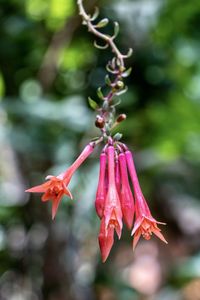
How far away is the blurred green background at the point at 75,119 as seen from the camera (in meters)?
2.96

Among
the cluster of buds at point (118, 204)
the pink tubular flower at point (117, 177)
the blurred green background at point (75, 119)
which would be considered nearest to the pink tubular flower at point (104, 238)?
the cluster of buds at point (118, 204)

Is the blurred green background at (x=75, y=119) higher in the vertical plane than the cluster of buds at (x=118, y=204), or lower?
higher

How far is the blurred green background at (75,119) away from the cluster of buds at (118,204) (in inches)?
49.3

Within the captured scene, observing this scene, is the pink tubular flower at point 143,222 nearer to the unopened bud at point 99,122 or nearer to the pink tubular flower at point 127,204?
the pink tubular flower at point 127,204

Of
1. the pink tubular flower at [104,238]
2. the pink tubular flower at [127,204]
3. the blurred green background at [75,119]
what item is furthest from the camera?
the blurred green background at [75,119]

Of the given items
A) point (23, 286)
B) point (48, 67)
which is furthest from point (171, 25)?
point (23, 286)

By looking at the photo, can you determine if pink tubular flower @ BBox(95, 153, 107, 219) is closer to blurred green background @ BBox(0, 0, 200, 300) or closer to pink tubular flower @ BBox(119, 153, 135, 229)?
pink tubular flower @ BBox(119, 153, 135, 229)

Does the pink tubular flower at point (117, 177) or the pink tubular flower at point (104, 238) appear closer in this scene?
the pink tubular flower at point (104, 238)

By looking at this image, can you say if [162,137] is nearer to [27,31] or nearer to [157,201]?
[27,31]

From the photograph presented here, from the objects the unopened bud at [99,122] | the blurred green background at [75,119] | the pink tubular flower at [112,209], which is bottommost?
the pink tubular flower at [112,209]

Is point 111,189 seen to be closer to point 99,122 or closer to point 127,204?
point 127,204

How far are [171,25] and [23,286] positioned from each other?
5.79 feet

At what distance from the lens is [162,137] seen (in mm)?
3457

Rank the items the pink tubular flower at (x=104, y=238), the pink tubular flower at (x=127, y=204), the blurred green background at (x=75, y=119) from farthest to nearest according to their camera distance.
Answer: the blurred green background at (x=75, y=119), the pink tubular flower at (x=127, y=204), the pink tubular flower at (x=104, y=238)
